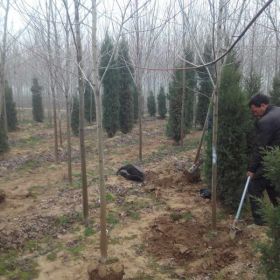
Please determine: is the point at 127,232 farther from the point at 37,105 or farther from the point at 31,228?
the point at 37,105

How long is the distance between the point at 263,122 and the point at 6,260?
3.97 metres

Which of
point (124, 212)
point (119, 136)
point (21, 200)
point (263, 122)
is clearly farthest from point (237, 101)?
point (119, 136)

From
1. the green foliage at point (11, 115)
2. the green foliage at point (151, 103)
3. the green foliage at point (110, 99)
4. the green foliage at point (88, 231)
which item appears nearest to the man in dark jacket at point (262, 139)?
the green foliage at point (88, 231)

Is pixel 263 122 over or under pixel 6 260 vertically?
over

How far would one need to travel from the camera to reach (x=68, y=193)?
24.1 ft

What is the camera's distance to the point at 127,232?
5270 millimetres

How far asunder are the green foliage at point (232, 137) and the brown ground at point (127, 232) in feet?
1.79

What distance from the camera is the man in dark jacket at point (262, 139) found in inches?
175

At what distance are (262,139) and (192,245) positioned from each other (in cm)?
175

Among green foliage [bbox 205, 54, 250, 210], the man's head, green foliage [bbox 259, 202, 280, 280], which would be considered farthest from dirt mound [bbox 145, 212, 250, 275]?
the man's head

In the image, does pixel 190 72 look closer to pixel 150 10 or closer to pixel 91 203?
pixel 150 10

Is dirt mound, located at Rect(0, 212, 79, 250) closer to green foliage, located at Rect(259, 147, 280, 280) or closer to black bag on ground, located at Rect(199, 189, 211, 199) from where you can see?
black bag on ground, located at Rect(199, 189, 211, 199)

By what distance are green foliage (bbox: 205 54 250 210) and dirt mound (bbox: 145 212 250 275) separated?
824 millimetres

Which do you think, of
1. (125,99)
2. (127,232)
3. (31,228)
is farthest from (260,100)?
(125,99)
